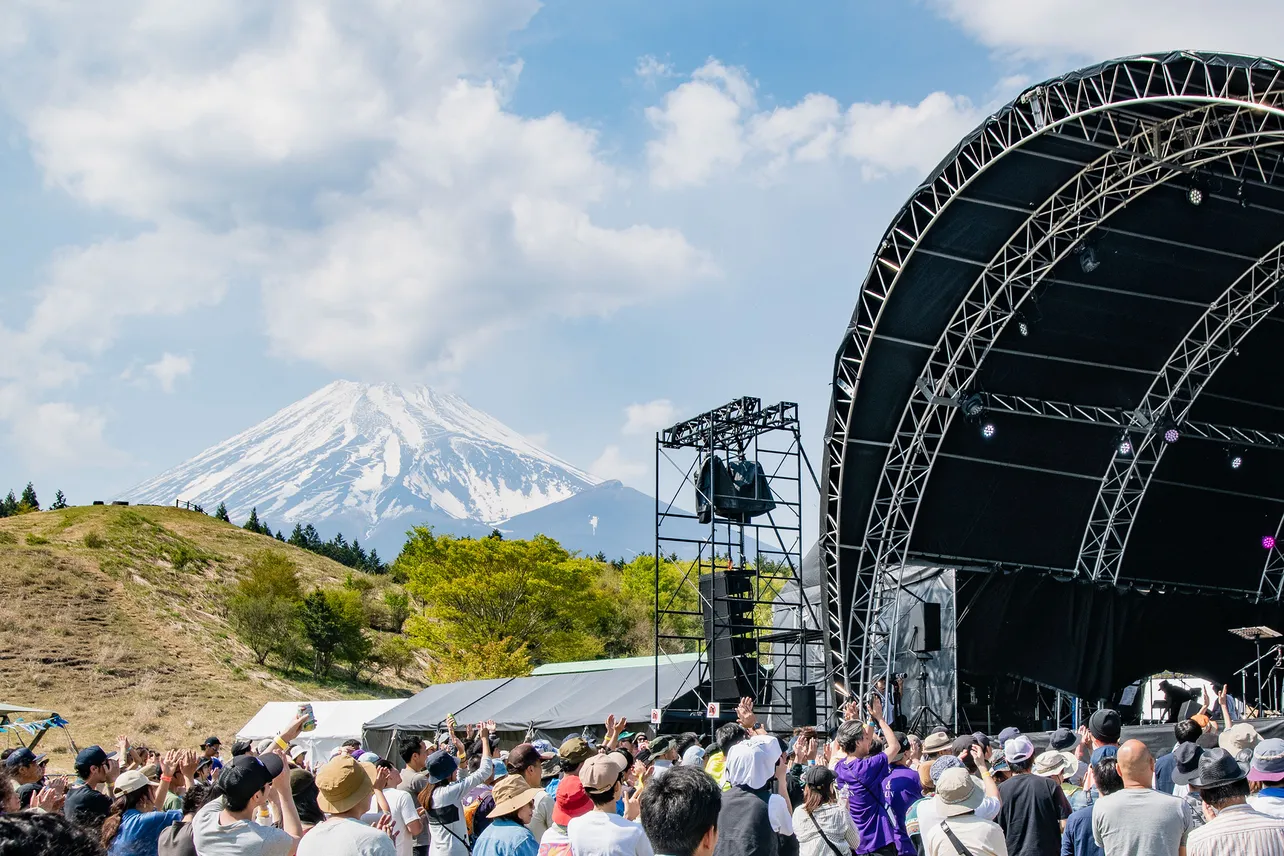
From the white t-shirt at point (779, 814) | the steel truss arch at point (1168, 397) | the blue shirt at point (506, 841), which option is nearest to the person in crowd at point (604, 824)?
the blue shirt at point (506, 841)

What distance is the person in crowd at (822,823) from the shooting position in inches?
261

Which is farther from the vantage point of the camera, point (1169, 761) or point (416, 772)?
point (1169, 761)

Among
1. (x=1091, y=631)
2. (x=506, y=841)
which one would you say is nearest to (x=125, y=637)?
(x=1091, y=631)

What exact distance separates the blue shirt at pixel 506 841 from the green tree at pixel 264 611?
174 ft

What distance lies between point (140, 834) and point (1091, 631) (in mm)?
19026

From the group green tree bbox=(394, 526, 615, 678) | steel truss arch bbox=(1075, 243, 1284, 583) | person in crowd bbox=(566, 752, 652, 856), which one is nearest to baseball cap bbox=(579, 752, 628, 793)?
person in crowd bbox=(566, 752, 652, 856)

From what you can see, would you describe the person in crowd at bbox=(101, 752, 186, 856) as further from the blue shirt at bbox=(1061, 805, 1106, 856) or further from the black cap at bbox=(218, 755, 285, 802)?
the blue shirt at bbox=(1061, 805, 1106, 856)

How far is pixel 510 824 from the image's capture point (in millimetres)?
5414

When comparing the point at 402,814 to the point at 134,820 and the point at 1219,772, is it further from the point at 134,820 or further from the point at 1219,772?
the point at 1219,772

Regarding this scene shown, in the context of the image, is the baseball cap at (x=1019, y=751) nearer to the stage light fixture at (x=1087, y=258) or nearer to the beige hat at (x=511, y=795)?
the beige hat at (x=511, y=795)

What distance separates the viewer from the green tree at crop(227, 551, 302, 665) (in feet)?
183

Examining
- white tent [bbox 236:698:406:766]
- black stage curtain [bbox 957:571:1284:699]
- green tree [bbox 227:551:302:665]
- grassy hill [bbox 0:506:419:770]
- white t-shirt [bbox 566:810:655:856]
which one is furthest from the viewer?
green tree [bbox 227:551:302:665]

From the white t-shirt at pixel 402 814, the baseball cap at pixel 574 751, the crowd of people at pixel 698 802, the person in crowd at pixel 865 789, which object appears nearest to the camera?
the crowd of people at pixel 698 802

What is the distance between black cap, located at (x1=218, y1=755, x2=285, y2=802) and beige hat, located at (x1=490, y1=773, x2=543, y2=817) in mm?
1111
